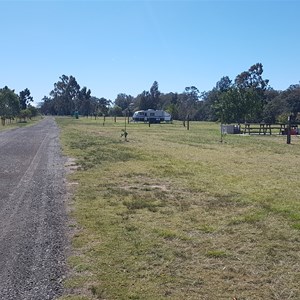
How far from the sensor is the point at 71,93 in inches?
5753

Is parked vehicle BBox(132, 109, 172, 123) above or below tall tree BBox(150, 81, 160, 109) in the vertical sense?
below

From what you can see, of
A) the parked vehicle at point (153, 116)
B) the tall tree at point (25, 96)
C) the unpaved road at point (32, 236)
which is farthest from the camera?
the tall tree at point (25, 96)

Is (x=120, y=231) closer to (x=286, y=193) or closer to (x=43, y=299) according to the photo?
(x=43, y=299)

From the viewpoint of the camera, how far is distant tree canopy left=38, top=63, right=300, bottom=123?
163 ft

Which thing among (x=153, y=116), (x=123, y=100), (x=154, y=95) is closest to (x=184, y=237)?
(x=153, y=116)

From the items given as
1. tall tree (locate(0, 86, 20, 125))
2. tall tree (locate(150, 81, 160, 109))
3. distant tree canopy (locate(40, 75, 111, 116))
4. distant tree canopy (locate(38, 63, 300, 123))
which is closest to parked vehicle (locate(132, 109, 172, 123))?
distant tree canopy (locate(38, 63, 300, 123))

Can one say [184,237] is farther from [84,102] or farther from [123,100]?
[123,100]

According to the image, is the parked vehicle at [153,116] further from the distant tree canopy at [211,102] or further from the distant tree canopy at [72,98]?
the distant tree canopy at [72,98]

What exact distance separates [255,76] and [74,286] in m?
94.0

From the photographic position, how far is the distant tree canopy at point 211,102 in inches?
1961

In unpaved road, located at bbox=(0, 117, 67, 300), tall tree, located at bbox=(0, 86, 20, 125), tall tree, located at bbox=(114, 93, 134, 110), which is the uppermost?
tall tree, located at bbox=(114, 93, 134, 110)

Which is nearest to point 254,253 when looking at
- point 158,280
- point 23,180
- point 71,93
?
point 158,280

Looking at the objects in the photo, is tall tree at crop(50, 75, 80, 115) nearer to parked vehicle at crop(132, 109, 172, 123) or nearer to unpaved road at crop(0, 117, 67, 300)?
parked vehicle at crop(132, 109, 172, 123)

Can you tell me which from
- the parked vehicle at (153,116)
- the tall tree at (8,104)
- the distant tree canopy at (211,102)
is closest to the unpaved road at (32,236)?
the distant tree canopy at (211,102)
